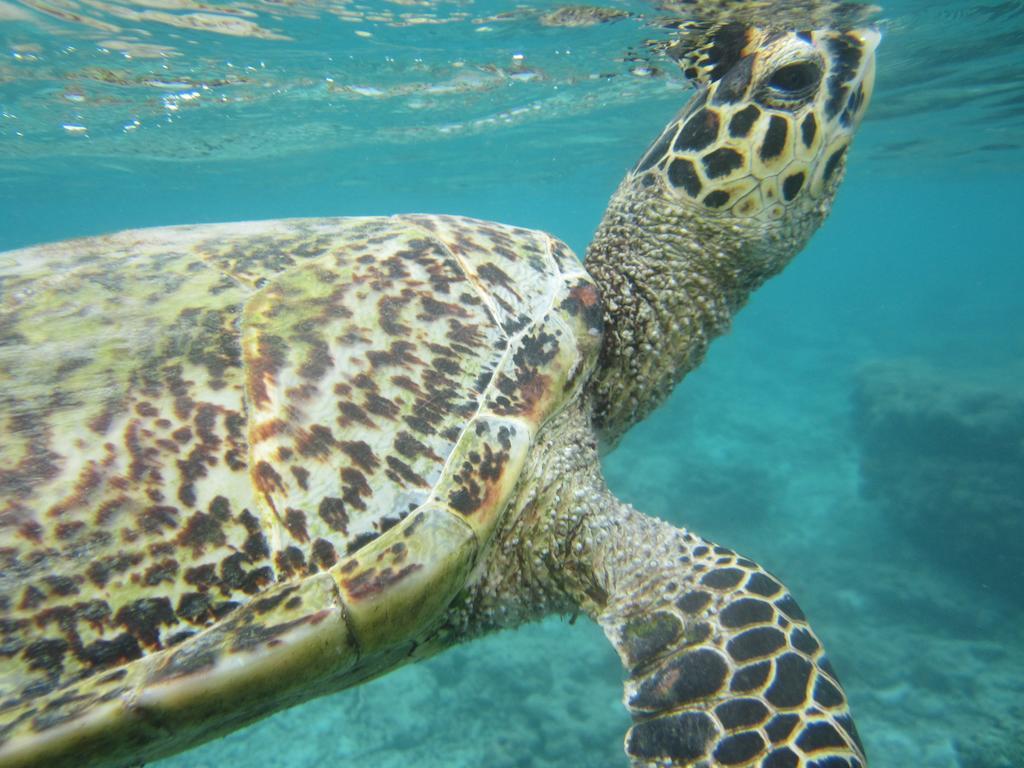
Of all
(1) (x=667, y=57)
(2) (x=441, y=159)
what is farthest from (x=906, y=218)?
(1) (x=667, y=57)

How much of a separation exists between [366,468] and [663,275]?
5.96 feet

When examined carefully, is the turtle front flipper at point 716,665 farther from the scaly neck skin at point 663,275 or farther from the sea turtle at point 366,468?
the scaly neck skin at point 663,275

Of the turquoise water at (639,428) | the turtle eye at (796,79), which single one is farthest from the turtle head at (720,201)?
the turquoise water at (639,428)

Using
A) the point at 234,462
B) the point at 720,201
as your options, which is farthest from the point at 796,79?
the point at 234,462

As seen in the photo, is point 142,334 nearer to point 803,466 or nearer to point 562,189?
point 803,466

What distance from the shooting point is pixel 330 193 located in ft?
104

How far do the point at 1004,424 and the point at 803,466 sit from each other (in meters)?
4.65

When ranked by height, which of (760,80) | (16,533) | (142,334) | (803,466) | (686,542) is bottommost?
(803,466)

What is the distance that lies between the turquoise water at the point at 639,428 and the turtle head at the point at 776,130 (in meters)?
6.04

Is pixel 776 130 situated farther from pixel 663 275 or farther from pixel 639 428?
pixel 639 428

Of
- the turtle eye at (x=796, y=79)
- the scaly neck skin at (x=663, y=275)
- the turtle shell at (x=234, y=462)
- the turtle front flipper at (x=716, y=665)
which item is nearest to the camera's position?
the turtle shell at (x=234, y=462)

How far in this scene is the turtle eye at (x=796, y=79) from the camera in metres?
2.84

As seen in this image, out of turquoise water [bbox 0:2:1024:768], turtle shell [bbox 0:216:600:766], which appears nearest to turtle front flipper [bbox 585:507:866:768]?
turtle shell [bbox 0:216:600:766]

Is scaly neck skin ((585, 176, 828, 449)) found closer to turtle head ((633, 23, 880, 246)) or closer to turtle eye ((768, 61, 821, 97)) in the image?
turtle head ((633, 23, 880, 246))
